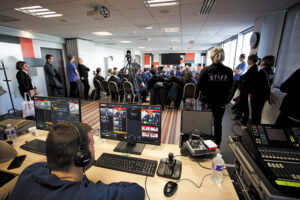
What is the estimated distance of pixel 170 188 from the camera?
86 centimetres

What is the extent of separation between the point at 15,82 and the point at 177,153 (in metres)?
5.31

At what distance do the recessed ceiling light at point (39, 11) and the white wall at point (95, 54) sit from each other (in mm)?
2911

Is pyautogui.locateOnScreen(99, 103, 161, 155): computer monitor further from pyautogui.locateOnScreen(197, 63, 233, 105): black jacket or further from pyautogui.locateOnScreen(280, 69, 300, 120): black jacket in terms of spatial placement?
pyautogui.locateOnScreen(280, 69, 300, 120): black jacket

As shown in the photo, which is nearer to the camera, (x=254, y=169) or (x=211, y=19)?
(x=254, y=169)

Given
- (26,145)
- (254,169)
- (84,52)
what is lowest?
(26,145)

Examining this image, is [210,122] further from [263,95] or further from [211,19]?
[211,19]

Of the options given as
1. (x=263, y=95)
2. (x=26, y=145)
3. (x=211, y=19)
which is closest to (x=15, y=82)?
(x=26, y=145)

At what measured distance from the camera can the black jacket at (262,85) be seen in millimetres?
2551

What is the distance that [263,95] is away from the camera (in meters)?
2.62

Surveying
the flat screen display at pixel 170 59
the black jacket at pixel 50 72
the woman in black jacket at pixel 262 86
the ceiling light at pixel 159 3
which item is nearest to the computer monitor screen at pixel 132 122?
the ceiling light at pixel 159 3

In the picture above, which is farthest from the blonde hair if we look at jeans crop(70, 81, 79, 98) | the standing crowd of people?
jeans crop(70, 81, 79, 98)

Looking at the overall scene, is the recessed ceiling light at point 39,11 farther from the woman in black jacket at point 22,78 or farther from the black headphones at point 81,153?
the black headphones at point 81,153

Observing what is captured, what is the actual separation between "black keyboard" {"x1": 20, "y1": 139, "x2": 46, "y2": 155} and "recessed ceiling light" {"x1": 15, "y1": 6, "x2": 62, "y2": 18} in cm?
262

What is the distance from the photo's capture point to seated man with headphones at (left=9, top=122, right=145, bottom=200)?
1.91 feet
